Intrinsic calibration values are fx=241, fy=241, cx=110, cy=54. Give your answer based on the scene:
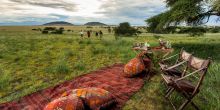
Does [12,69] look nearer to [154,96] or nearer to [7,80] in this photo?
[7,80]

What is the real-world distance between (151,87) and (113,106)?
6.16 feet

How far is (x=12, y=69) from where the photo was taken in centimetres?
1173

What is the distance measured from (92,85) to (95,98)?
208 cm

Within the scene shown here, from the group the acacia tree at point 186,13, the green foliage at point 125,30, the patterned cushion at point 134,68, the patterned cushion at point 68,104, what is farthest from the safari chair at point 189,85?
the green foliage at point 125,30

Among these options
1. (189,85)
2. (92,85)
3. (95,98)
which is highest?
(189,85)

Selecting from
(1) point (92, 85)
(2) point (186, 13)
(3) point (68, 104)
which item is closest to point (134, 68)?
(1) point (92, 85)

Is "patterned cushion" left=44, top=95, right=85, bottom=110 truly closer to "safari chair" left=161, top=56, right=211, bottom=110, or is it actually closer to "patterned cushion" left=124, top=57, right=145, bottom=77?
"safari chair" left=161, top=56, right=211, bottom=110

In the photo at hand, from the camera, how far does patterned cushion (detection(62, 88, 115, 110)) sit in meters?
5.47

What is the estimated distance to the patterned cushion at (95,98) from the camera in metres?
5.47

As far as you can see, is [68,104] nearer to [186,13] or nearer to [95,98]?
[95,98]

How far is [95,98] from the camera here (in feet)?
18.3

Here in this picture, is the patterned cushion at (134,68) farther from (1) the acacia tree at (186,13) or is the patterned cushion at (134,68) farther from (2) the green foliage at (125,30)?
(2) the green foliage at (125,30)

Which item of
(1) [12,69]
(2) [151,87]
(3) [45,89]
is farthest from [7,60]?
(2) [151,87]

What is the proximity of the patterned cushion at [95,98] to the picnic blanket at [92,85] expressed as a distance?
0.27 m
